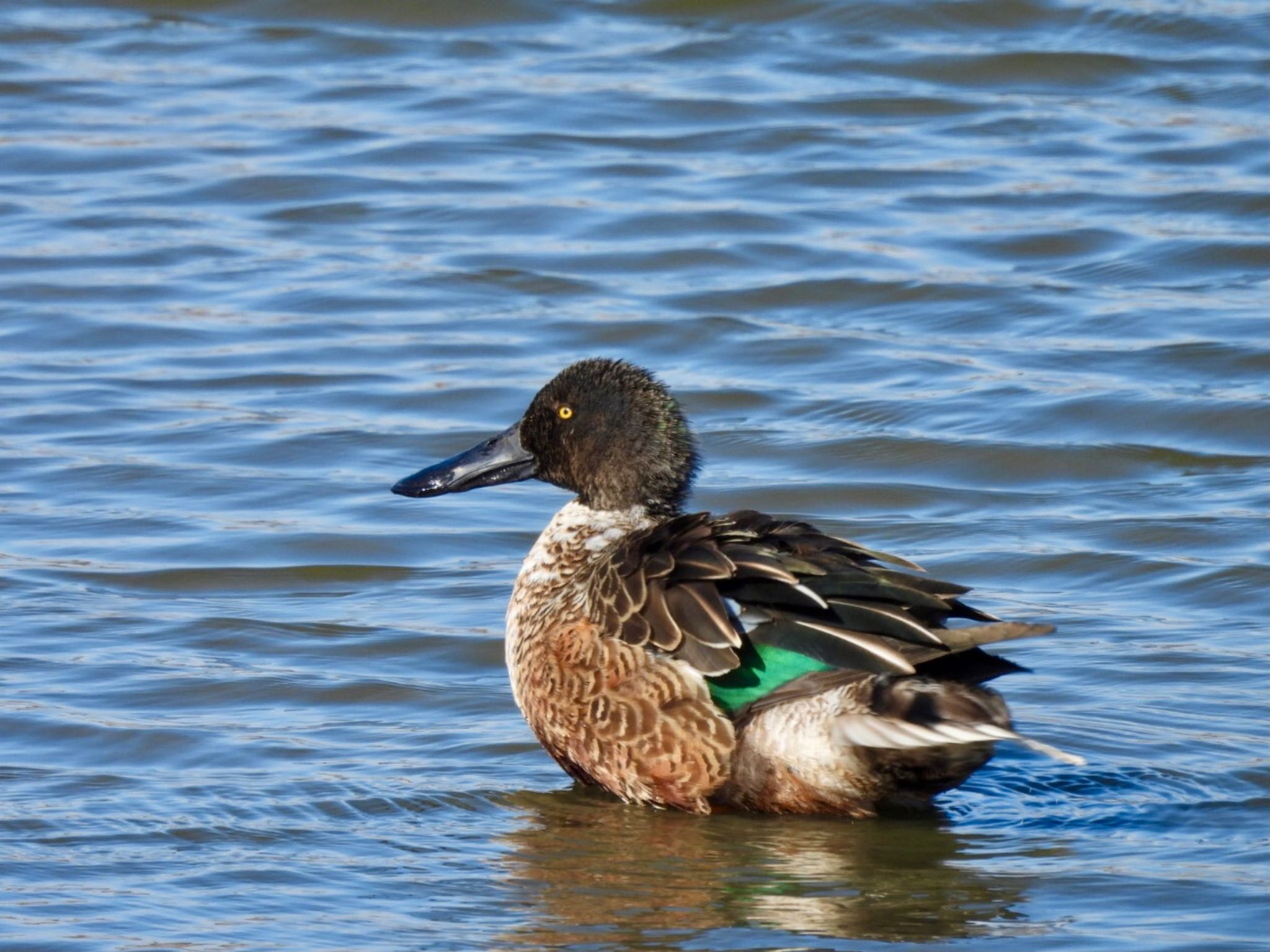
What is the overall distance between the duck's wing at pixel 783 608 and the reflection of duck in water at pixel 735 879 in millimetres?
371

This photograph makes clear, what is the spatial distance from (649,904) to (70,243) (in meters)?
7.11

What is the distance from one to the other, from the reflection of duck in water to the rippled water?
0.05 feet

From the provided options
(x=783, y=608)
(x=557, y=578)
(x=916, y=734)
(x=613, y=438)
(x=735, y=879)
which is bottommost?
(x=735, y=879)

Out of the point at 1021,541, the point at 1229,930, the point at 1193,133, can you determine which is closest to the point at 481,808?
the point at 1229,930

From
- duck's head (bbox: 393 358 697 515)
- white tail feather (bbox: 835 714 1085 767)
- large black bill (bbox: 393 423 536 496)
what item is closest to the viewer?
white tail feather (bbox: 835 714 1085 767)

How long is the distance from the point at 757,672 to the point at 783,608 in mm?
175

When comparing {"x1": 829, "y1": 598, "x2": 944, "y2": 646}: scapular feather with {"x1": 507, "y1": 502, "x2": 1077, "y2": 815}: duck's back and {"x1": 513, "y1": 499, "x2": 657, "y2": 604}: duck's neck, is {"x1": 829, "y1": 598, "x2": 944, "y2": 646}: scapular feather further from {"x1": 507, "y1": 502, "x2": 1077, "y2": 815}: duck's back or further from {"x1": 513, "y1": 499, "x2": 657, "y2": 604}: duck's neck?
{"x1": 513, "y1": 499, "x2": 657, "y2": 604}: duck's neck

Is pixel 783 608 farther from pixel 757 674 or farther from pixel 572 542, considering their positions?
pixel 572 542

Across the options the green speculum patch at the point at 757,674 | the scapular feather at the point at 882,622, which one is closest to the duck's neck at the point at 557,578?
the green speculum patch at the point at 757,674

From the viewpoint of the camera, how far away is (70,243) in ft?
35.8

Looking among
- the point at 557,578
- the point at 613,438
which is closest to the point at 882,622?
the point at 557,578

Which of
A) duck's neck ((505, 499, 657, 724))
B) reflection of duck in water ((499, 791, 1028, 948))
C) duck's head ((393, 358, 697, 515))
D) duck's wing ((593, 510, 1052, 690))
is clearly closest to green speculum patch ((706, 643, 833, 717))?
duck's wing ((593, 510, 1052, 690))

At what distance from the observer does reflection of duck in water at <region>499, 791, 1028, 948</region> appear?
14.9ft

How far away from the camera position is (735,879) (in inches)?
191
